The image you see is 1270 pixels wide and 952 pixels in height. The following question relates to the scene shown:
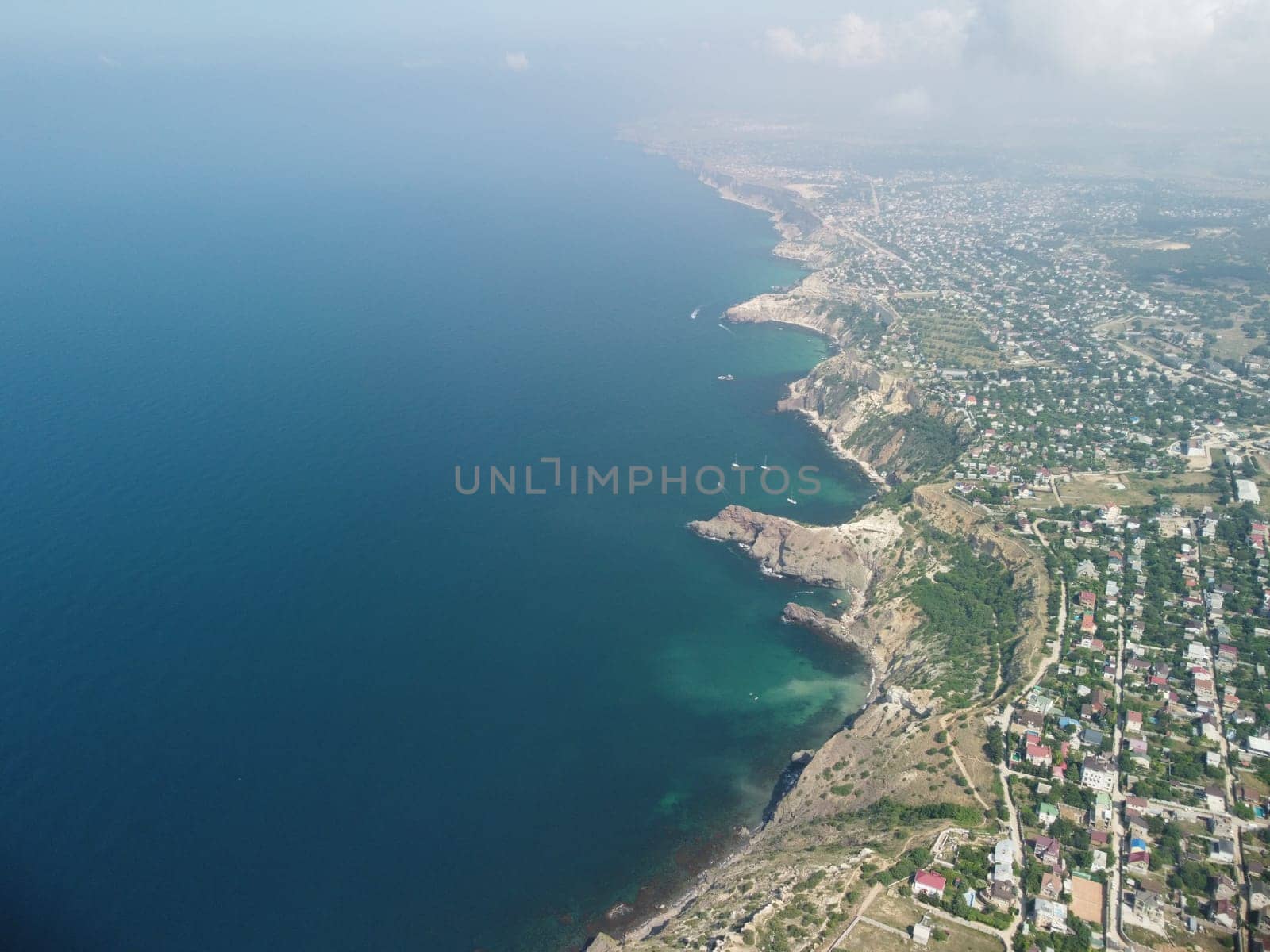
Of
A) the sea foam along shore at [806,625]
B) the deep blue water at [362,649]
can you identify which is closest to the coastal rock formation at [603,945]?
the sea foam along shore at [806,625]

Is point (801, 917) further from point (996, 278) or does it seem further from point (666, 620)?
point (996, 278)

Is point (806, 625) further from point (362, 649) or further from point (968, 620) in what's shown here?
point (362, 649)

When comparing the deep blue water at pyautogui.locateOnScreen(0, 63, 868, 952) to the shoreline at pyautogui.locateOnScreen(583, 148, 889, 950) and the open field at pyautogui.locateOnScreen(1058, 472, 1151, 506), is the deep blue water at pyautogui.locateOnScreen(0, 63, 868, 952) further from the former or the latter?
the open field at pyautogui.locateOnScreen(1058, 472, 1151, 506)

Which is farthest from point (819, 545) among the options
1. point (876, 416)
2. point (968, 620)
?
point (876, 416)

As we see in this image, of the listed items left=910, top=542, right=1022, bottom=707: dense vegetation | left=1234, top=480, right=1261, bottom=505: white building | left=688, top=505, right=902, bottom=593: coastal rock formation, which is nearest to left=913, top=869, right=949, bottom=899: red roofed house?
left=910, top=542, right=1022, bottom=707: dense vegetation

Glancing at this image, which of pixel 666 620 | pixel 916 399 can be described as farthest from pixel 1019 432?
pixel 666 620

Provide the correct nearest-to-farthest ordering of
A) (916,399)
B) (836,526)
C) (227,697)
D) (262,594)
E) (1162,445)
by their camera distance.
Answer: (227,697)
(262,594)
(836,526)
(1162,445)
(916,399)
